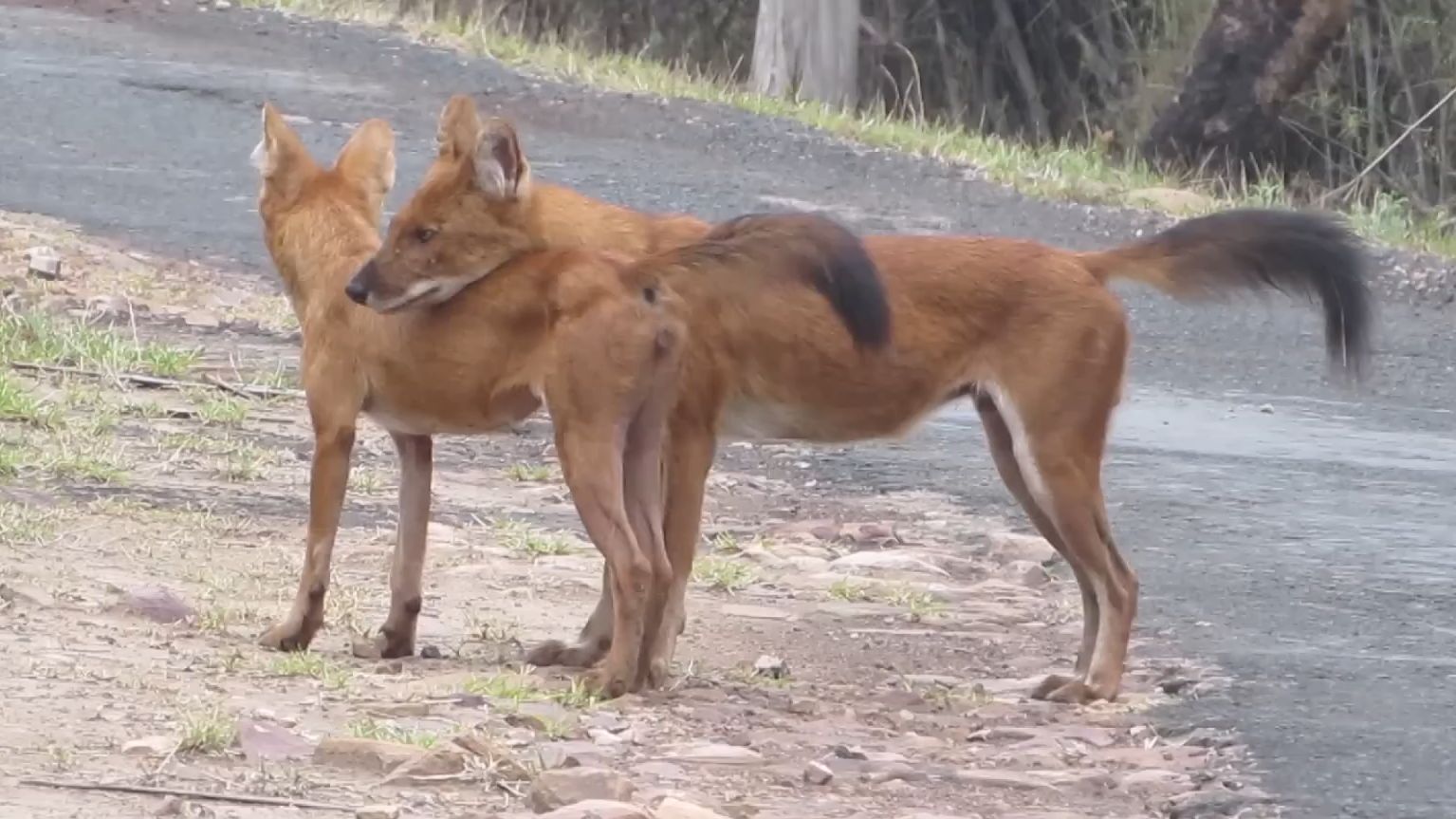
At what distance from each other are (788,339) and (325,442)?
1.16m

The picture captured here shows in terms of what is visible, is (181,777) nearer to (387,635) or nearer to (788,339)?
(387,635)

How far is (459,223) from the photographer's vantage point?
663 centimetres

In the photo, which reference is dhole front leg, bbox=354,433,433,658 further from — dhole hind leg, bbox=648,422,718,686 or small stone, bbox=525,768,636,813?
small stone, bbox=525,768,636,813

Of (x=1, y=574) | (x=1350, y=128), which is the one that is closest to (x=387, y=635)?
(x=1, y=574)

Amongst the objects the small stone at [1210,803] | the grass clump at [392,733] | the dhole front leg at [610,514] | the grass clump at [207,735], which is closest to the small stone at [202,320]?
the dhole front leg at [610,514]

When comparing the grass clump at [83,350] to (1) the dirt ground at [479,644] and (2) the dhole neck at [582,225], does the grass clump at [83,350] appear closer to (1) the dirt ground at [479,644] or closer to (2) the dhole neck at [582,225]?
(1) the dirt ground at [479,644]

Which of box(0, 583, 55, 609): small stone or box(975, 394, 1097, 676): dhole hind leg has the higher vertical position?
box(975, 394, 1097, 676): dhole hind leg

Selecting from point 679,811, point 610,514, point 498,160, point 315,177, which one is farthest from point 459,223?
point 679,811

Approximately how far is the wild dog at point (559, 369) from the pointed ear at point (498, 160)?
169 mm

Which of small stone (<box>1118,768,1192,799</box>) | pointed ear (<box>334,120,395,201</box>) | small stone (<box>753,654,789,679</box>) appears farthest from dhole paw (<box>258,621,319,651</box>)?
small stone (<box>1118,768,1192,799</box>)

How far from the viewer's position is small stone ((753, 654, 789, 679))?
21.7ft

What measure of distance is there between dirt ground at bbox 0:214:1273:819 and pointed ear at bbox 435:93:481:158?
1166 millimetres

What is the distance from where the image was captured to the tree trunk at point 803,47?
763 inches

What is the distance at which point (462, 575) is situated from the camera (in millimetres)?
7559
